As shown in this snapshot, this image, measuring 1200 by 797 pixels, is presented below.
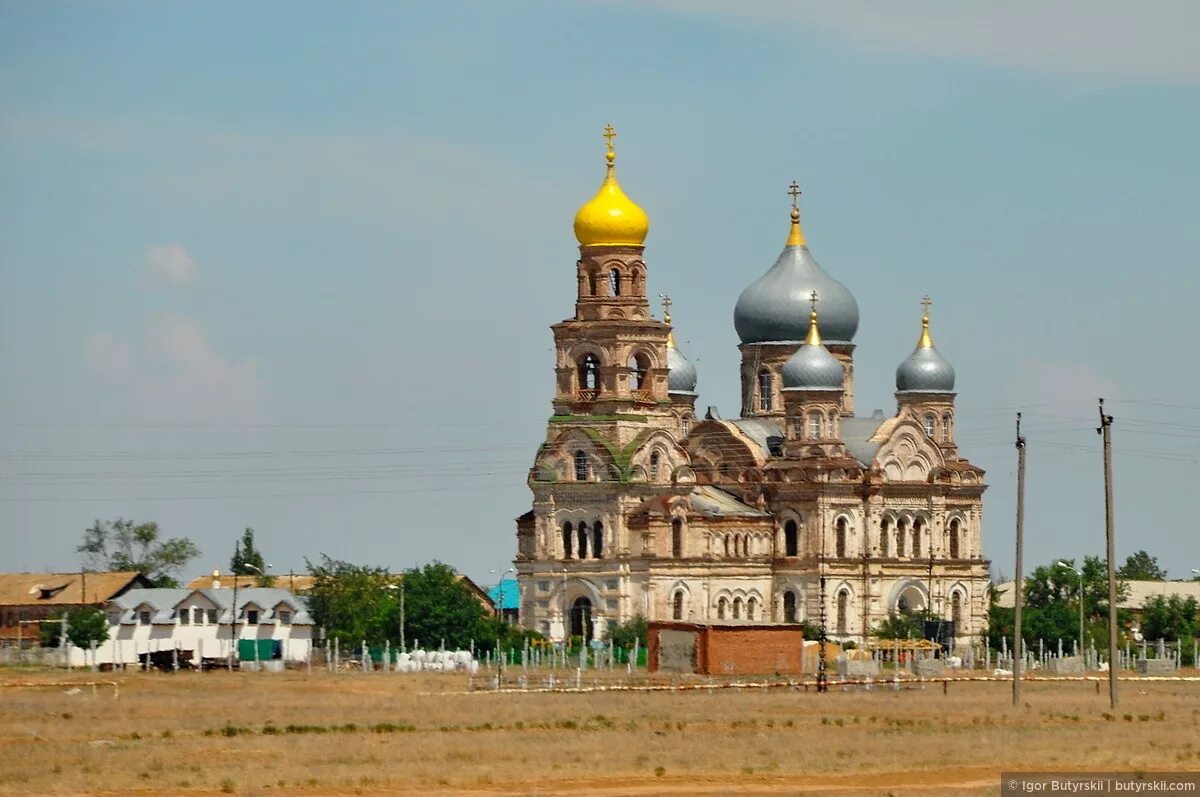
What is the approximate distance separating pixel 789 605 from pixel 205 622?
19348mm

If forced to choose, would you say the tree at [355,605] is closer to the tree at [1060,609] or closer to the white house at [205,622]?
the white house at [205,622]

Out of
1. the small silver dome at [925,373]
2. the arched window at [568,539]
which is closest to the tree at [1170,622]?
the small silver dome at [925,373]

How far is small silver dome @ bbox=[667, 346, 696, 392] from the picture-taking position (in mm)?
112312

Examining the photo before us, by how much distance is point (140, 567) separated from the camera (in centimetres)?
13275

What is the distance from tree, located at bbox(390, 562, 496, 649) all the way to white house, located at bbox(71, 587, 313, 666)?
575 centimetres

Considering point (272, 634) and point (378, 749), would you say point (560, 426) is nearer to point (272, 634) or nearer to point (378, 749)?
point (272, 634)

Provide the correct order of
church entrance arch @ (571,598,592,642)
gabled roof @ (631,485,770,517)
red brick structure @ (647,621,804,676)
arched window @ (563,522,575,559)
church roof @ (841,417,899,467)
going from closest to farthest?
red brick structure @ (647,621,804,676) → gabled roof @ (631,485,770,517) → church entrance arch @ (571,598,592,642) → arched window @ (563,522,575,559) → church roof @ (841,417,899,467)

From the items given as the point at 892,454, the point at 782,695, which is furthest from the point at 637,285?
the point at 782,695

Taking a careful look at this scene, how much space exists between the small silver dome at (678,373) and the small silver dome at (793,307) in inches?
125

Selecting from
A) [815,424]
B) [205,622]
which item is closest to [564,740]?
[205,622]

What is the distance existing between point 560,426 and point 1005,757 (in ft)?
158

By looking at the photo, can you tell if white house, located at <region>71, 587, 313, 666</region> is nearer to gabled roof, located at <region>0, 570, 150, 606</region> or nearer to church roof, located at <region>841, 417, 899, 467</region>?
gabled roof, located at <region>0, 570, 150, 606</region>

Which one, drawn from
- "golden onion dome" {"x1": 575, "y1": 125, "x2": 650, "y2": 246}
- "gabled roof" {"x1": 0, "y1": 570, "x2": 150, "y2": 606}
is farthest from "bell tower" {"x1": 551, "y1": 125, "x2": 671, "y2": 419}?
"gabled roof" {"x1": 0, "y1": 570, "x2": 150, "y2": 606}

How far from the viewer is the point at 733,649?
83.9 metres
